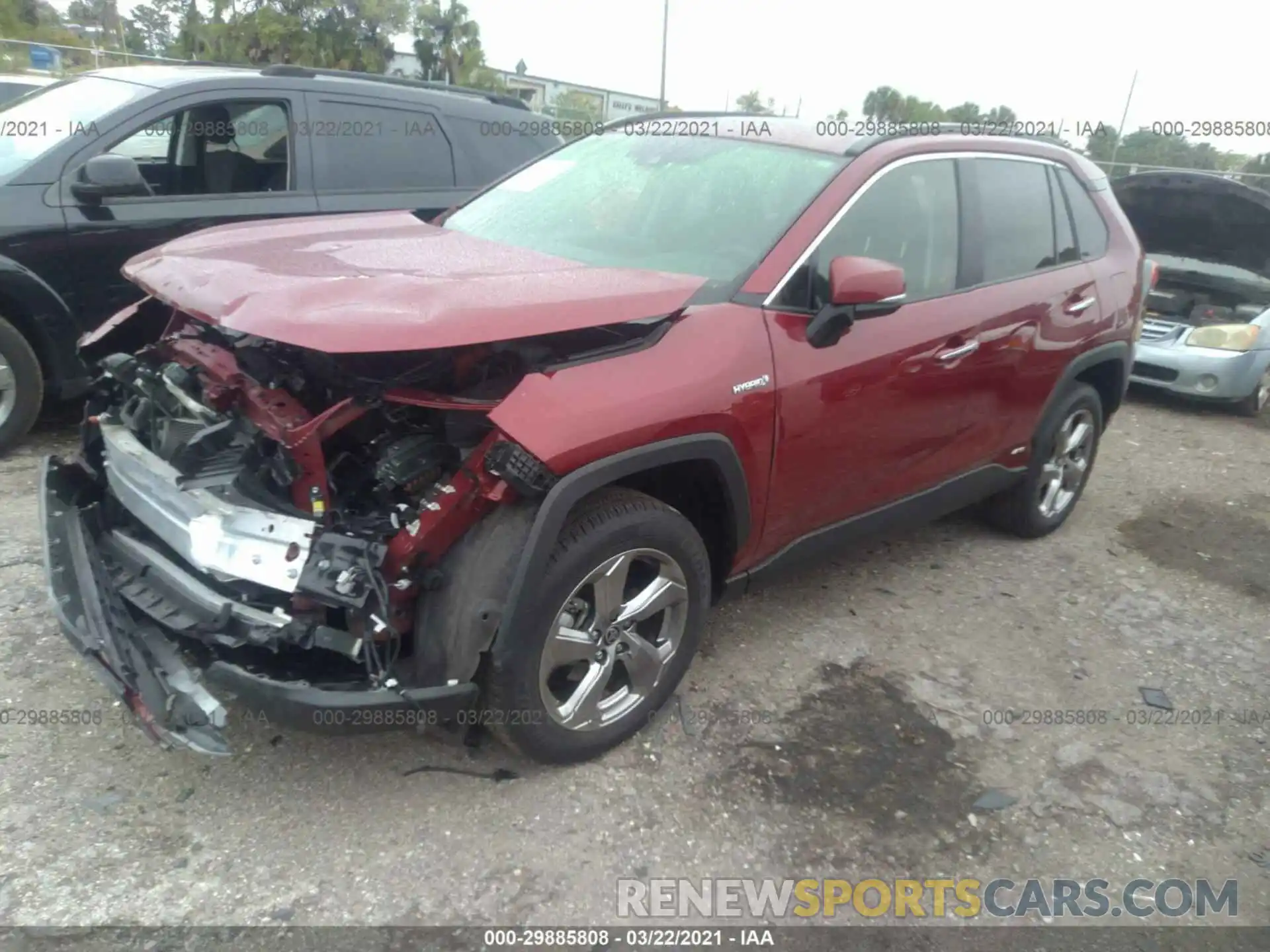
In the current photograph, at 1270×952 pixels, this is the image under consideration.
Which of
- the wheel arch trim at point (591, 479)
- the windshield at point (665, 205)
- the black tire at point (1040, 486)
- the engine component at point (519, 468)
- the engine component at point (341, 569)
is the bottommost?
the black tire at point (1040, 486)

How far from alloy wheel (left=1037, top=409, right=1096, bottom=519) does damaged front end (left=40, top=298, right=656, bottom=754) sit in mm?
2753

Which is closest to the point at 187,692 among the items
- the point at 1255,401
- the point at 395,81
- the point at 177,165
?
the point at 177,165

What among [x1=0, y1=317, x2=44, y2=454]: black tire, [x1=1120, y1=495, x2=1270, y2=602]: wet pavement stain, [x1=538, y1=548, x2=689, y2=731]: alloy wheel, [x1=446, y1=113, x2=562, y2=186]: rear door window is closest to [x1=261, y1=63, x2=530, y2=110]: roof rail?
[x1=446, y1=113, x2=562, y2=186]: rear door window

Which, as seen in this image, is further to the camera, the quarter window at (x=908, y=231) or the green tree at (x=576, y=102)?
the green tree at (x=576, y=102)

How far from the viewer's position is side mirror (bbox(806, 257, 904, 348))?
9.61ft

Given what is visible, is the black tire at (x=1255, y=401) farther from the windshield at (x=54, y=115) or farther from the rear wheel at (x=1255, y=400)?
the windshield at (x=54, y=115)

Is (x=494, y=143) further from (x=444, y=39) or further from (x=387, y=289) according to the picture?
(x=444, y=39)

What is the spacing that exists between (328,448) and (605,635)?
3.08 ft

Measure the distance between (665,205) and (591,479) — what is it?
4.61 feet

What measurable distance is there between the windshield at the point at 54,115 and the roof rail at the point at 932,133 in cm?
362

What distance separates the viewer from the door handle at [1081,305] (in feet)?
13.9

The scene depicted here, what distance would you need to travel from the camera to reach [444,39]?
21.8 metres

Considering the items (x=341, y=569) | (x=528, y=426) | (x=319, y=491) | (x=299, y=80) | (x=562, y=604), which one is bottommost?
(x=562, y=604)

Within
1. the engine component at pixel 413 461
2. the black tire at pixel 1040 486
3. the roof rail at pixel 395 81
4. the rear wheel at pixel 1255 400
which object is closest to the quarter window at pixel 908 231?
the black tire at pixel 1040 486
